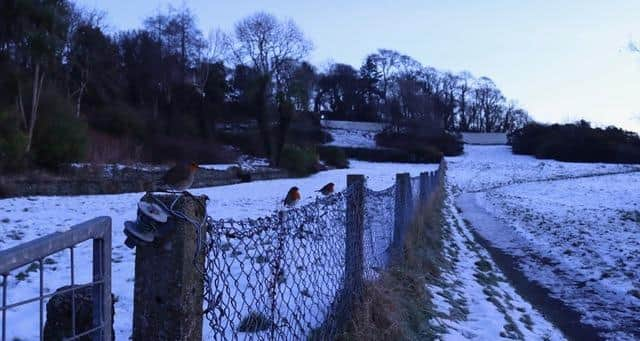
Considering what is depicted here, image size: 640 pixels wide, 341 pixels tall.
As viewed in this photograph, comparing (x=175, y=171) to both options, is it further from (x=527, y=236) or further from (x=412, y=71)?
(x=412, y=71)

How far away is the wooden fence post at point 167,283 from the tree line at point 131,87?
21.1m

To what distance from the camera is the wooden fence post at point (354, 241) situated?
14.0ft

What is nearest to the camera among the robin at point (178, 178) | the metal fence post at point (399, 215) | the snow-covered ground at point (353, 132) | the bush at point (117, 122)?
the robin at point (178, 178)

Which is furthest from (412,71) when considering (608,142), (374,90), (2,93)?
(2,93)

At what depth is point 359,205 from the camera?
14.7 feet

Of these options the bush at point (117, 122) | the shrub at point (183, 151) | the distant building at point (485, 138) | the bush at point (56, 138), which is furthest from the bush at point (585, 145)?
the bush at point (56, 138)

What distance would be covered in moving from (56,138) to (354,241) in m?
21.7

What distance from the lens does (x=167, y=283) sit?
1.90 m

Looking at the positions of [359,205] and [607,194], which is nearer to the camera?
[359,205]

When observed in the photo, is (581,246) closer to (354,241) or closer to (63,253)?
(354,241)

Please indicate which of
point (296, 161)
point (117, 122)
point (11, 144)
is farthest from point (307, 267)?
point (117, 122)

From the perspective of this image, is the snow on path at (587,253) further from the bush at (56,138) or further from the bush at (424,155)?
the bush at (424,155)

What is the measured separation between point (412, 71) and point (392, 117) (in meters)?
20.2

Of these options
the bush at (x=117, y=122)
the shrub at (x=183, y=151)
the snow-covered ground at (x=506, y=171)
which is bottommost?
the snow-covered ground at (x=506, y=171)
